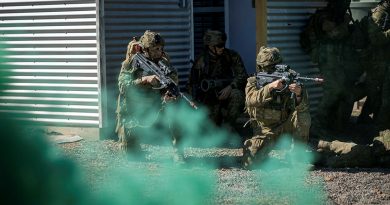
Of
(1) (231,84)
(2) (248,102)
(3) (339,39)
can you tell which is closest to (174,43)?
(1) (231,84)

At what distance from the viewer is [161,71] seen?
8.18 metres

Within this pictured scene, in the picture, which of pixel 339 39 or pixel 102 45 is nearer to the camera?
pixel 102 45

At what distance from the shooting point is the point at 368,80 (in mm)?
10641

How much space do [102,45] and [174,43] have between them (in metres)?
1.44

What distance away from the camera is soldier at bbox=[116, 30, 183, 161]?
8.28 m

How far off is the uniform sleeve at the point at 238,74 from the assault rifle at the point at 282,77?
5.87ft

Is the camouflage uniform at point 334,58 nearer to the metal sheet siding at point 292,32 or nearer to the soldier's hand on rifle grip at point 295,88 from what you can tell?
the metal sheet siding at point 292,32

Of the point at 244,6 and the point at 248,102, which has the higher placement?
the point at 244,6

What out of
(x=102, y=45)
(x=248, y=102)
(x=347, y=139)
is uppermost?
(x=102, y=45)

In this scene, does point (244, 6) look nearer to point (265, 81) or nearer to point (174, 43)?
point (174, 43)

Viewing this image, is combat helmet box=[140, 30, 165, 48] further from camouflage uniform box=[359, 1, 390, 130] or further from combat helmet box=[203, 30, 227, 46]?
camouflage uniform box=[359, 1, 390, 130]

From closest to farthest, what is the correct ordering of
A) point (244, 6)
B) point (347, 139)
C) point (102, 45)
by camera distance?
point (102, 45), point (347, 139), point (244, 6)

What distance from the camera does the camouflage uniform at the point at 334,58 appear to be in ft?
34.7

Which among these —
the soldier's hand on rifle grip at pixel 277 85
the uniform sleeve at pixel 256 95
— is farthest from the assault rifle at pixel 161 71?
the soldier's hand on rifle grip at pixel 277 85
